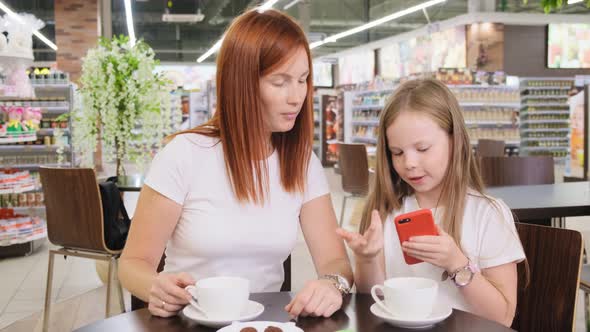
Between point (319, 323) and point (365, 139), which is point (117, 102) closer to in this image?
point (319, 323)

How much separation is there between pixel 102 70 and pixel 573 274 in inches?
139

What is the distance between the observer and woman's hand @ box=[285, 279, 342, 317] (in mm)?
1263

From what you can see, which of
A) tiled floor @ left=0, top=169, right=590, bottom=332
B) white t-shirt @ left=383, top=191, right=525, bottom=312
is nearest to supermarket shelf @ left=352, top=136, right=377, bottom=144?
tiled floor @ left=0, top=169, right=590, bottom=332

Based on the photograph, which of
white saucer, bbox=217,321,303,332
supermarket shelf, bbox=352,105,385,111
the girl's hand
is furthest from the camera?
supermarket shelf, bbox=352,105,385,111

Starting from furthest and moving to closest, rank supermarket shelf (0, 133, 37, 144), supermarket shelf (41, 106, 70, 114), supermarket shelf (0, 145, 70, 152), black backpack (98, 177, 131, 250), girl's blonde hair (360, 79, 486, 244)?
1. supermarket shelf (41, 106, 70, 114)
2. supermarket shelf (0, 145, 70, 152)
3. supermarket shelf (0, 133, 37, 144)
4. black backpack (98, 177, 131, 250)
5. girl's blonde hair (360, 79, 486, 244)

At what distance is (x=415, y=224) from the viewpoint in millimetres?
1326

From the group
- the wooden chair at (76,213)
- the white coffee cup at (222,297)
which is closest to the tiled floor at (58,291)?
the wooden chair at (76,213)

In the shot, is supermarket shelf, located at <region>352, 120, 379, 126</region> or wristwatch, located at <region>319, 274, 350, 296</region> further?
supermarket shelf, located at <region>352, 120, 379, 126</region>

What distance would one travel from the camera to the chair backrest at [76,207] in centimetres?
356

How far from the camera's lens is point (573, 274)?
169cm

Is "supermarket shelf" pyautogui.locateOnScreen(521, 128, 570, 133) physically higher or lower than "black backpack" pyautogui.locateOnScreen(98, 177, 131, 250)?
higher

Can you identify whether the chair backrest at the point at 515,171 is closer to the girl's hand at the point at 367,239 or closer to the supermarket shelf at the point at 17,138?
the girl's hand at the point at 367,239

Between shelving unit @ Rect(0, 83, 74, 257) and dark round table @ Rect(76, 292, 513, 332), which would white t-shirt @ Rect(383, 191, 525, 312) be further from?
shelving unit @ Rect(0, 83, 74, 257)

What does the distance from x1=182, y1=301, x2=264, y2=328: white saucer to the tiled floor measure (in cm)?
271
